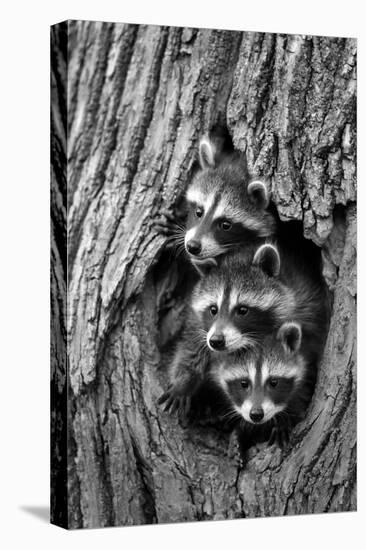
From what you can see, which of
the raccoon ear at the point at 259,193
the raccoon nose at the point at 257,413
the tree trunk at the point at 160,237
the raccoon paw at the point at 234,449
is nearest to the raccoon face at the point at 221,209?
the raccoon ear at the point at 259,193

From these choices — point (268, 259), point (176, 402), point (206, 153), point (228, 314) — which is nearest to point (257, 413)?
point (176, 402)

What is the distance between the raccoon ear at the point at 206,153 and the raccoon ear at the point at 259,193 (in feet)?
0.94

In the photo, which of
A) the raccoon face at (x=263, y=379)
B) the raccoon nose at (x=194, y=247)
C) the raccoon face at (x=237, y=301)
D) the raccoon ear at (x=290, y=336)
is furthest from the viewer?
the raccoon ear at (x=290, y=336)

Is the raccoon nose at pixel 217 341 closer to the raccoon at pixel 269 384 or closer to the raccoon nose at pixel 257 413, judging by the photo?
the raccoon at pixel 269 384

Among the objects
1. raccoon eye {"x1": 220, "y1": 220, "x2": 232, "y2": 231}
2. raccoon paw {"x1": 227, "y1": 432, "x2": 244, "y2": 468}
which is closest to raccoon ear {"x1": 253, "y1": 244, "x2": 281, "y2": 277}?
raccoon eye {"x1": 220, "y1": 220, "x2": 232, "y2": 231}

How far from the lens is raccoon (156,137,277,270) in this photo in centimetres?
726

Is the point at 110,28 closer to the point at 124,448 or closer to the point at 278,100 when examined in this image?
the point at 278,100

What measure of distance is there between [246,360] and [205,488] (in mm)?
849

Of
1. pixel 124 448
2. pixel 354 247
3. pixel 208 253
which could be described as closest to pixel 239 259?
pixel 208 253

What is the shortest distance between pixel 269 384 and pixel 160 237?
3.88 ft

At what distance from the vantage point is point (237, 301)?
7344 millimetres

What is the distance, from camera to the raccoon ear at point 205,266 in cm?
733

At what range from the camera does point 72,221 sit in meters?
6.95

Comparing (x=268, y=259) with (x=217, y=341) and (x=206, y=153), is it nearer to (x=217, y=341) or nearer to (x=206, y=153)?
(x=217, y=341)
